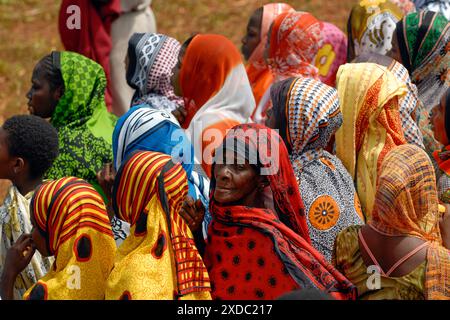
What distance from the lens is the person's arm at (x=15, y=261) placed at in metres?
4.48

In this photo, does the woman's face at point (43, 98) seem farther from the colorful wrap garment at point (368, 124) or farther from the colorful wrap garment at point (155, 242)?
the colorful wrap garment at point (155, 242)

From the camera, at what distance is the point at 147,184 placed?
429 centimetres

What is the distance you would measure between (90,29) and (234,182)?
4.20 m

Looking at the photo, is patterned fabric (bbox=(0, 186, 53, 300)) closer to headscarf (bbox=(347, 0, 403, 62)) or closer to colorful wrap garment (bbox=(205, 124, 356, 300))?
colorful wrap garment (bbox=(205, 124, 356, 300))

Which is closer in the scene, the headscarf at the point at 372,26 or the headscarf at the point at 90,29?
the headscarf at the point at 372,26

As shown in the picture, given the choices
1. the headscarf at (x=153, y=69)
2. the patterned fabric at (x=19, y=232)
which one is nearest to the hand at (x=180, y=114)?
the headscarf at (x=153, y=69)

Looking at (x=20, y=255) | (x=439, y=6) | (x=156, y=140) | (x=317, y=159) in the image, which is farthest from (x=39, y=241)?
(x=439, y=6)

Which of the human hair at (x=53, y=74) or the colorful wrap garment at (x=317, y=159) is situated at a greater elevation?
the human hair at (x=53, y=74)

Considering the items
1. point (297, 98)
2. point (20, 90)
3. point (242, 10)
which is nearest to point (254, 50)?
point (297, 98)

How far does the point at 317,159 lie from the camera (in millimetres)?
5508

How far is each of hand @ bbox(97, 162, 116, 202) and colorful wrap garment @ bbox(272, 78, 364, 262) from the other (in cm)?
93

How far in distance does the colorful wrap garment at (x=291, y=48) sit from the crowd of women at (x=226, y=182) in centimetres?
73

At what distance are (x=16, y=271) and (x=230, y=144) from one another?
1.07 m
